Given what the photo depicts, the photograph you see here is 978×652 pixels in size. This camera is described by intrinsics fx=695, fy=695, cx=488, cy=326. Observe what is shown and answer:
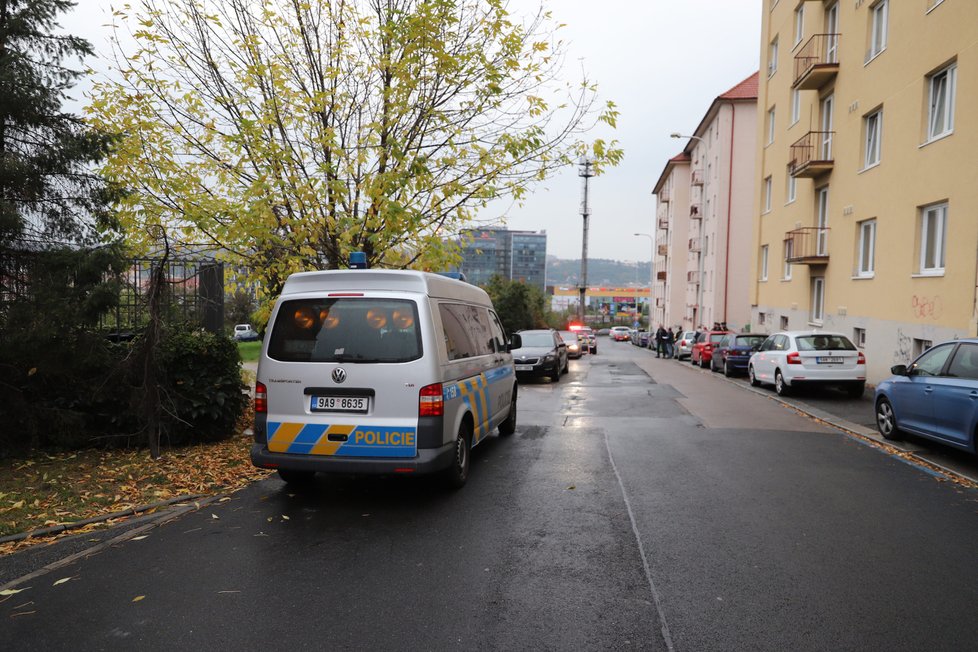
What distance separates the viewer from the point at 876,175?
→ 17.8 meters

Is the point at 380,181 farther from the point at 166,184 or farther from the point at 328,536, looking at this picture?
the point at 328,536

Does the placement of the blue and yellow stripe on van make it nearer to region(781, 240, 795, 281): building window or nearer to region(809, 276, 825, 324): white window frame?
region(809, 276, 825, 324): white window frame

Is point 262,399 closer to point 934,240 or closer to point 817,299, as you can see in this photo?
point 934,240

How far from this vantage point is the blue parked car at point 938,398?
7.68 meters

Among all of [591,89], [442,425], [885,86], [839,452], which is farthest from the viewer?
[885,86]

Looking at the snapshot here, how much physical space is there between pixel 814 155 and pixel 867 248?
14.8 ft

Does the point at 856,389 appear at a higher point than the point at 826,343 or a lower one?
lower

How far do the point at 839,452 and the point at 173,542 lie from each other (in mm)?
7735

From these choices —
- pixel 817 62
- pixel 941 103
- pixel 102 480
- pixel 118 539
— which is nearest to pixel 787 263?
pixel 817 62

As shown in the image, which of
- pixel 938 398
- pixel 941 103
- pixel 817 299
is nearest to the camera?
pixel 938 398

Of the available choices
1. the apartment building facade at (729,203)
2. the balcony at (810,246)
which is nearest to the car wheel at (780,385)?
the balcony at (810,246)

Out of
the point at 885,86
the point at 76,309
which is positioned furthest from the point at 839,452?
the point at 885,86

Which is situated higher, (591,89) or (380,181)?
(591,89)

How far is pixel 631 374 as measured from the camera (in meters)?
22.5
